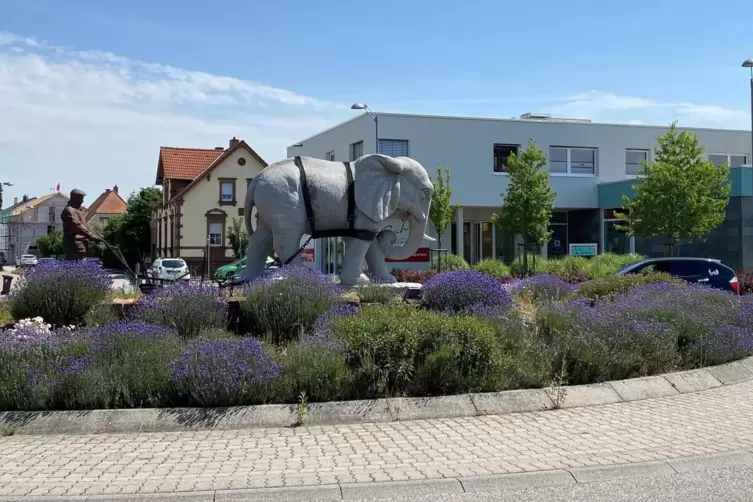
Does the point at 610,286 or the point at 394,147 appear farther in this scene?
the point at 394,147

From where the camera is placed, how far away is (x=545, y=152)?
34.2m

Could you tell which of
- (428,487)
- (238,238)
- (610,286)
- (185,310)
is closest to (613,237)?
(238,238)

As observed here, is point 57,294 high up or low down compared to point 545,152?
down

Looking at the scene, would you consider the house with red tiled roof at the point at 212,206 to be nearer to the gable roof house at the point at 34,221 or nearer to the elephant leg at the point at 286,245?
the elephant leg at the point at 286,245

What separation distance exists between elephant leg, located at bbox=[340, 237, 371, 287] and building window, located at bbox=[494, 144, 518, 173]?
74.3ft

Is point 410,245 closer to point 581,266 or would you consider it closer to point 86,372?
point 86,372

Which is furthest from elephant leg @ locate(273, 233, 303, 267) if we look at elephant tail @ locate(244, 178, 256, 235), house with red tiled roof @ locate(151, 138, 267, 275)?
house with red tiled roof @ locate(151, 138, 267, 275)

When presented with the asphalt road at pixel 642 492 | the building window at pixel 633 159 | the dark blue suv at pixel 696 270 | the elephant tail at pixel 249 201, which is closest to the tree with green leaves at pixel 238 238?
the building window at pixel 633 159

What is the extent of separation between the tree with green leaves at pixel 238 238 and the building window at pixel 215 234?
2.62 metres

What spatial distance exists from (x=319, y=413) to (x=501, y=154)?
28.5 m

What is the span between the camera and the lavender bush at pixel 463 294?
10.6m

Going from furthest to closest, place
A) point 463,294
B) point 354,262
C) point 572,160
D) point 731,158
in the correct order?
point 731,158 < point 572,160 < point 354,262 < point 463,294

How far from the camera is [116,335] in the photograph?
767 centimetres

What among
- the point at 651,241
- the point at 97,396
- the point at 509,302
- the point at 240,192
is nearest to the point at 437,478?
the point at 97,396
